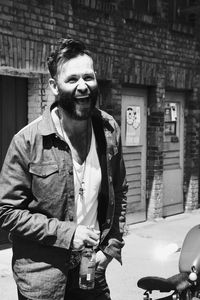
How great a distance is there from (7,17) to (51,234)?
4.39m

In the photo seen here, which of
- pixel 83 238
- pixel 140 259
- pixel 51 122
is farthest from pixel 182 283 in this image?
pixel 140 259

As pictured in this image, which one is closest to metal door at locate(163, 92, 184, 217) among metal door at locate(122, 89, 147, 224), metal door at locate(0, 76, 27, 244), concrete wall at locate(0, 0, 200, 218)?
concrete wall at locate(0, 0, 200, 218)

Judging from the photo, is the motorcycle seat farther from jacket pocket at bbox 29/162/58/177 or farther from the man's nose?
the man's nose

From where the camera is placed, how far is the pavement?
5.39m

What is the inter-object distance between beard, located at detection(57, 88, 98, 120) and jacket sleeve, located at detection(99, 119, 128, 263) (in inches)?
13.0

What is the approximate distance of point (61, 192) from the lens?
2.57m

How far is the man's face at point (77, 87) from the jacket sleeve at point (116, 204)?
13.9 inches

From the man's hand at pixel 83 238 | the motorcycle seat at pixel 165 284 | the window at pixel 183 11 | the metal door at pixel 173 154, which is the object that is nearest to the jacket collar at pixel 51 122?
the man's hand at pixel 83 238

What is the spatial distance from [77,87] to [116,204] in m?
0.72

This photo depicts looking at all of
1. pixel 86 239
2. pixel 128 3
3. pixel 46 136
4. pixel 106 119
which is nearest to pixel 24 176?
pixel 46 136

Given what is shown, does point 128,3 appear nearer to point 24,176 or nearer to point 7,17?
point 7,17

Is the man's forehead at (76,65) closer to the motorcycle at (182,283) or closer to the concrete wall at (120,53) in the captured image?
the motorcycle at (182,283)

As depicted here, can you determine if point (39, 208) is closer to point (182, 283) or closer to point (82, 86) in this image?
point (82, 86)

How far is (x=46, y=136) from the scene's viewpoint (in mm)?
2615
